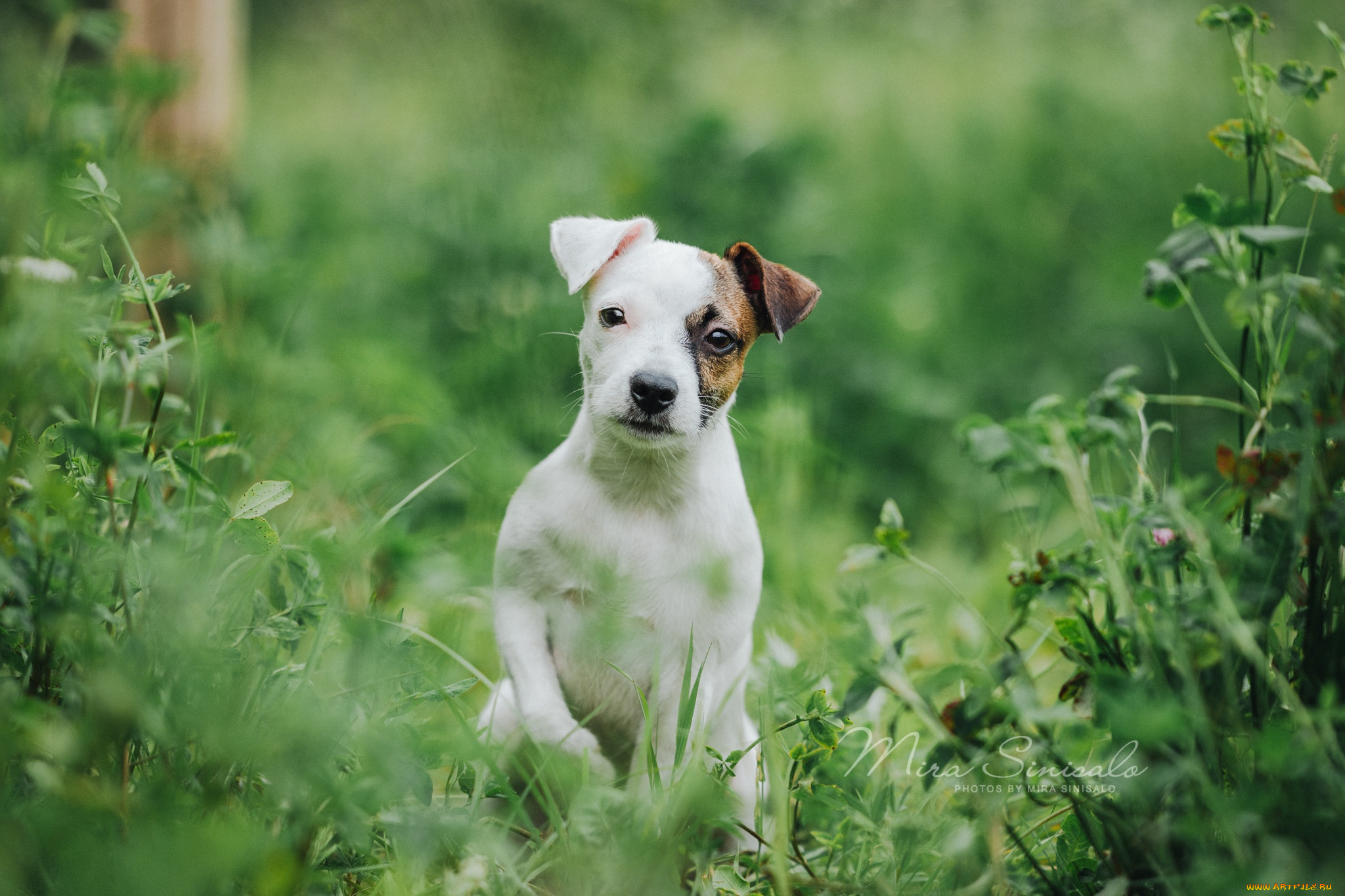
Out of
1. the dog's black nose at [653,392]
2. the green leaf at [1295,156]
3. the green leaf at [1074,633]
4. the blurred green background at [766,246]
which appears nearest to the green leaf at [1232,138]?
the green leaf at [1295,156]

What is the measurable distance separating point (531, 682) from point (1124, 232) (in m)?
5.03

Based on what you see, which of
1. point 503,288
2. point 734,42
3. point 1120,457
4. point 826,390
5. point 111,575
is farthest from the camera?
point 734,42

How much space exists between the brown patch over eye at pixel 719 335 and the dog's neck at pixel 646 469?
6 cm

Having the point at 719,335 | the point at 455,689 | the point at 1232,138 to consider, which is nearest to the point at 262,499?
the point at 455,689

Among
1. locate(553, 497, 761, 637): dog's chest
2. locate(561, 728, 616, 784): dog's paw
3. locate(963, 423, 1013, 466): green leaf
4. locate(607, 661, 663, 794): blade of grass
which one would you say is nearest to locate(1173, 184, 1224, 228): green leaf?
locate(963, 423, 1013, 466): green leaf

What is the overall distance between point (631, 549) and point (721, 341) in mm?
514

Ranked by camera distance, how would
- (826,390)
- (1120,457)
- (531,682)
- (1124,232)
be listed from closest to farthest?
(1120,457) < (531,682) < (826,390) < (1124,232)

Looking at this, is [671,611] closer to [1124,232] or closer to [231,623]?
[231,623]

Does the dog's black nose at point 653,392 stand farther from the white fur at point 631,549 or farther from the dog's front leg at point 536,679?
the dog's front leg at point 536,679

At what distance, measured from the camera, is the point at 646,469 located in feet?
7.04

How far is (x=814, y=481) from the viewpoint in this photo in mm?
4328

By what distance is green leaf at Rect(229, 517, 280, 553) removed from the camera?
1.73 meters

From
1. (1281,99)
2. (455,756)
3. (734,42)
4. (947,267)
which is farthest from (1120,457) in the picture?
(734,42)

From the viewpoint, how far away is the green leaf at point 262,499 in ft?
5.66
